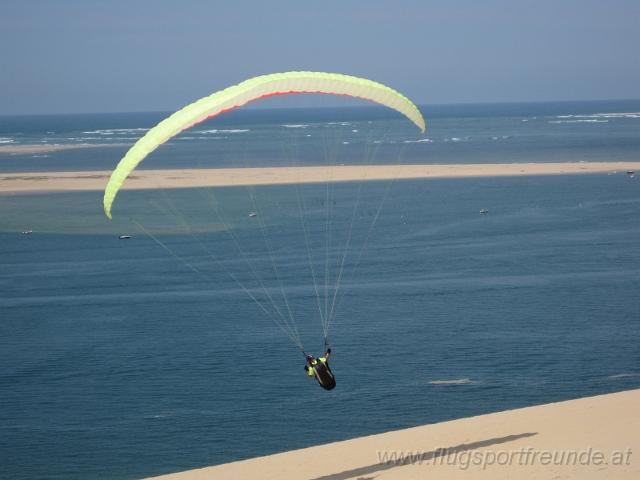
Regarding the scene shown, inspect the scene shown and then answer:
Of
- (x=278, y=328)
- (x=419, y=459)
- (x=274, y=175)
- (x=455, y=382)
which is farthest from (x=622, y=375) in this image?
(x=274, y=175)

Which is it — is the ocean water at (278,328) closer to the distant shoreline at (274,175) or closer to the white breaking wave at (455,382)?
the white breaking wave at (455,382)

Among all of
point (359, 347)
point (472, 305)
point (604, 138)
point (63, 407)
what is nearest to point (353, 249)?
point (472, 305)

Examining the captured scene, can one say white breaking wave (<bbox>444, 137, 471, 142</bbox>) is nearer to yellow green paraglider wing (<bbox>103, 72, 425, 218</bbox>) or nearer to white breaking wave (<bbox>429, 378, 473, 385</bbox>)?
white breaking wave (<bbox>429, 378, 473, 385</bbox>)

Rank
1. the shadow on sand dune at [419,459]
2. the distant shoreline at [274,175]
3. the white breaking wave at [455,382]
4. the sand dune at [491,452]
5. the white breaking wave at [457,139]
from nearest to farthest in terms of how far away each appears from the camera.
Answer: the sand dune at [491,452] → the shadow on sand dune at [419,459] → the white breaking wave at [455,382] → the distant shoreline at [274,175] → the white breaking wave at [457,139]

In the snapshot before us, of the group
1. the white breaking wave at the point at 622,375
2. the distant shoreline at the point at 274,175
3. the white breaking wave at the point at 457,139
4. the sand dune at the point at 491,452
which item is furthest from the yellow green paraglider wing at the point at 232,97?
the white breaking wave at the point at 457,139

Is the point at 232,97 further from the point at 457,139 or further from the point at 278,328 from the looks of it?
the point at 457,139

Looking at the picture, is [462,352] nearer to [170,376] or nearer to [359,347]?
[359,347]

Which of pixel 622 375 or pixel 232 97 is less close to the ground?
pixel 232 97
